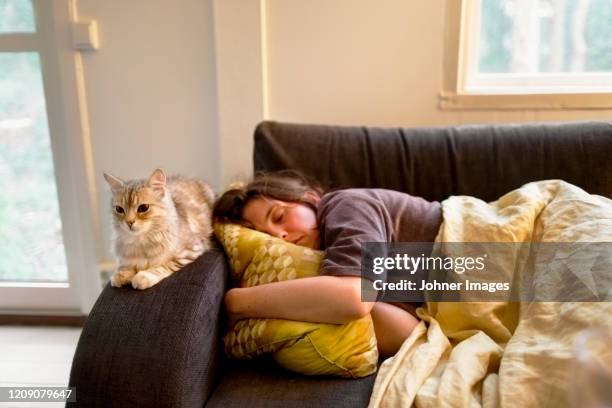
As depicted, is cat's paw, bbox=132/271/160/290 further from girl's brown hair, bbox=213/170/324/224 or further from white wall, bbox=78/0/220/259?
white wall, bbox=78/0/220/259

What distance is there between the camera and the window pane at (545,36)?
1695 mm

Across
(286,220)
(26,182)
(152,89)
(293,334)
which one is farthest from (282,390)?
(26,182)

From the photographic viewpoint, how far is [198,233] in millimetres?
1333

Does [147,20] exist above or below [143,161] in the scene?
above

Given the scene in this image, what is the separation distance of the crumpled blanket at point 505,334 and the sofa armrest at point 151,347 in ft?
1.22

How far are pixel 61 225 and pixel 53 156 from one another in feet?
0.93

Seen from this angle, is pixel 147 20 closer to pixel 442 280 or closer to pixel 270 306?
pixel 270 306

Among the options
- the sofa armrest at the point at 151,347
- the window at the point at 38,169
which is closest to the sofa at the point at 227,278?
the sofa armrest at the point at 151,347

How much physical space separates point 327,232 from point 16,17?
143 centimetres

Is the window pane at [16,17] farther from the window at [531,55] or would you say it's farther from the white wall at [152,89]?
the window at [531,55]

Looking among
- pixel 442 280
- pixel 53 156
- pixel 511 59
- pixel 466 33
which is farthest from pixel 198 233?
pixel 511 59

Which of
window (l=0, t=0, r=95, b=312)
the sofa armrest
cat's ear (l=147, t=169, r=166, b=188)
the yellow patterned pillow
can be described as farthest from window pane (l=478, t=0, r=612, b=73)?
window (l=0, t=0, r=95, b=312)

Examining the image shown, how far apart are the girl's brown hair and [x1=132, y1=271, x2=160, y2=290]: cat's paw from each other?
329 millimetres

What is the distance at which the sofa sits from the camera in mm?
964
